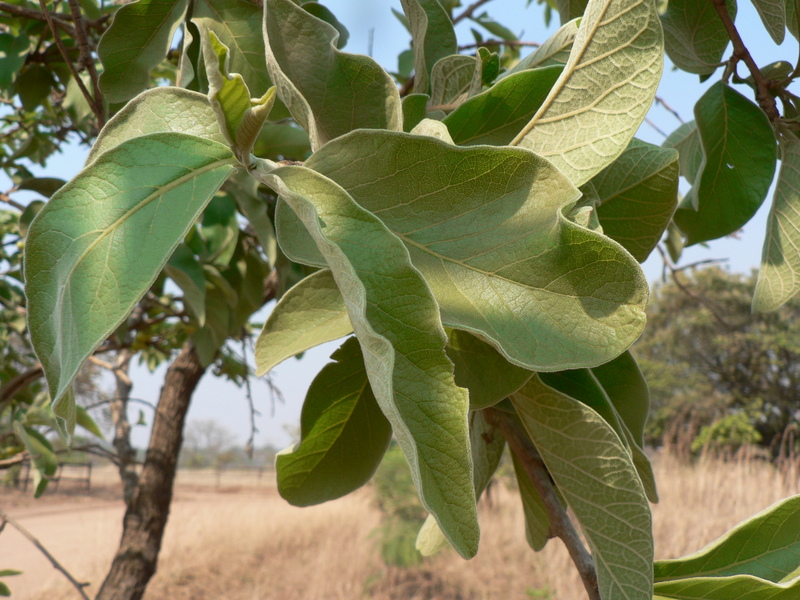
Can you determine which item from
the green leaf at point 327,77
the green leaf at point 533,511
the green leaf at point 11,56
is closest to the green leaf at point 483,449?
the green leaf at point 533,511

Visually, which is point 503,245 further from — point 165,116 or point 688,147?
point 688,147

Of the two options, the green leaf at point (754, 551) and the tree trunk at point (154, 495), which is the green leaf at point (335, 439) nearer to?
the green leaf at point (754, 551)

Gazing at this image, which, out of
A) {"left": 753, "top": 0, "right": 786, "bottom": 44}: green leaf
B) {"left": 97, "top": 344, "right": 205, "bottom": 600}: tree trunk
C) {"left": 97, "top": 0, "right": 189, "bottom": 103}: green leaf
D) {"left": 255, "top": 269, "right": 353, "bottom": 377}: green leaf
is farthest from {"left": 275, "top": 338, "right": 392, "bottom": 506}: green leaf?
{"left": 97, "top": 344, "right": 205, "bottom": 600}: tree trunk

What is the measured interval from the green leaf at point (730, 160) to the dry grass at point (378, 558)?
175 inches

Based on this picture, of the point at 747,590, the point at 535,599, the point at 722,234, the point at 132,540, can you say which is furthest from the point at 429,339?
the point at 535,599

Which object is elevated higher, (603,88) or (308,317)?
(603,88)

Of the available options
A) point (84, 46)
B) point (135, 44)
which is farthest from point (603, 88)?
point (84, 46)

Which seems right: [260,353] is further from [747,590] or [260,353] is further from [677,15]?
[677,15]

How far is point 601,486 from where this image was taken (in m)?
0.33

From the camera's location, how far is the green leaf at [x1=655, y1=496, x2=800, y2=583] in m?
0.38

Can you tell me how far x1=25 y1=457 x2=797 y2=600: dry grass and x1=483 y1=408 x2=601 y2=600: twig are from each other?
15.0 feet

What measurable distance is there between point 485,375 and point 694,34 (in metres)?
0.40

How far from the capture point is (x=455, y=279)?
0.28 metres

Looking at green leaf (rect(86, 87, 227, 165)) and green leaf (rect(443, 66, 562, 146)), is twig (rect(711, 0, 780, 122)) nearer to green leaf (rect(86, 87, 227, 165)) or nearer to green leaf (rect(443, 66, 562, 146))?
green leaf (rect(443, 66, 562, 146))
